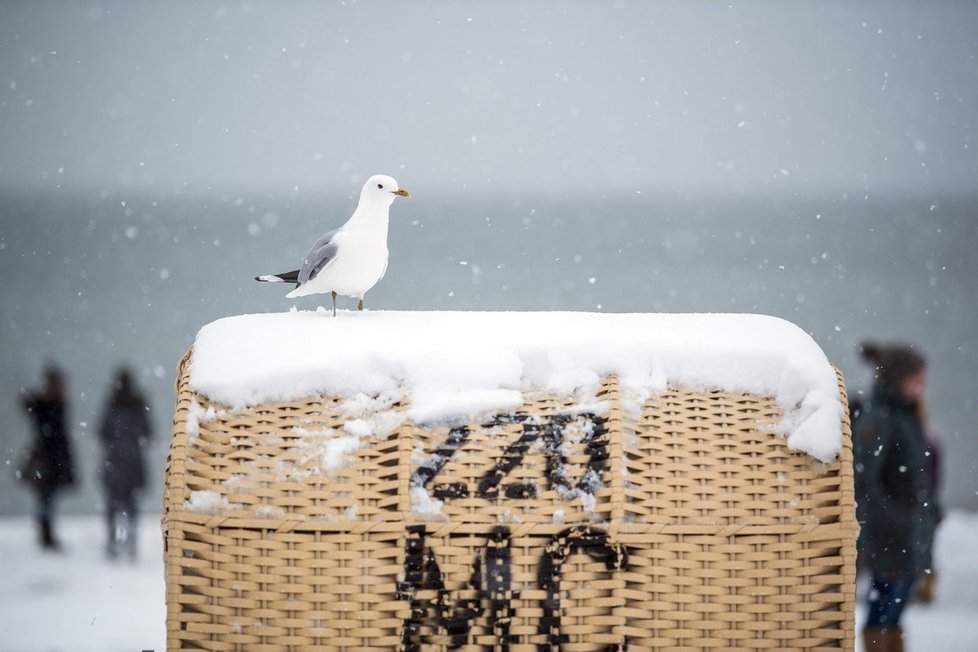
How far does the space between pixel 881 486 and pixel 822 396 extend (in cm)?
203

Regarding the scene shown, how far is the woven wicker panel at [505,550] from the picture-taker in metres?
2.12

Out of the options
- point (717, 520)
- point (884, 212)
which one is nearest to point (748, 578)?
point (717, 520)

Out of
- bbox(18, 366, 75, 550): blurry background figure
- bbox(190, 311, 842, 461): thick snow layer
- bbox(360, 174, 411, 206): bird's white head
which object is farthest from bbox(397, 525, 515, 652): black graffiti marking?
bbox(18, 366, 75, 550): blurry background figure

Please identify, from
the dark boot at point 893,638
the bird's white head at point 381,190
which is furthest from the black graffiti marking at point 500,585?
the dark boot at point 893,638

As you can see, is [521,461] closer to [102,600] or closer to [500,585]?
[500,585]

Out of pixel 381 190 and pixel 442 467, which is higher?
pixel 381 190

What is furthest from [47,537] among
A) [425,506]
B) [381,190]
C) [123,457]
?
[425,506]

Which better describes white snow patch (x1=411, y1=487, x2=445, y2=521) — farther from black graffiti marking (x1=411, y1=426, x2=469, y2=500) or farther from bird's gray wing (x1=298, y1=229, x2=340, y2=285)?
bird's gray wing (x1=298, y1=229, x2=340, y2=285)

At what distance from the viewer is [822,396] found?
2.22 meters

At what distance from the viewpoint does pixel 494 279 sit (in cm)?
5331

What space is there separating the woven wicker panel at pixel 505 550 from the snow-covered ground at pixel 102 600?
2.88m

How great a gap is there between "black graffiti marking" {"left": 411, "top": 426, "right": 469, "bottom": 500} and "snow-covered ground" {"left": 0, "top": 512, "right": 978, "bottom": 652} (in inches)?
121

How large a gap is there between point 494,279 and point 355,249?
5053cm

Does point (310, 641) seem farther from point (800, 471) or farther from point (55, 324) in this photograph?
point (55, 324)
